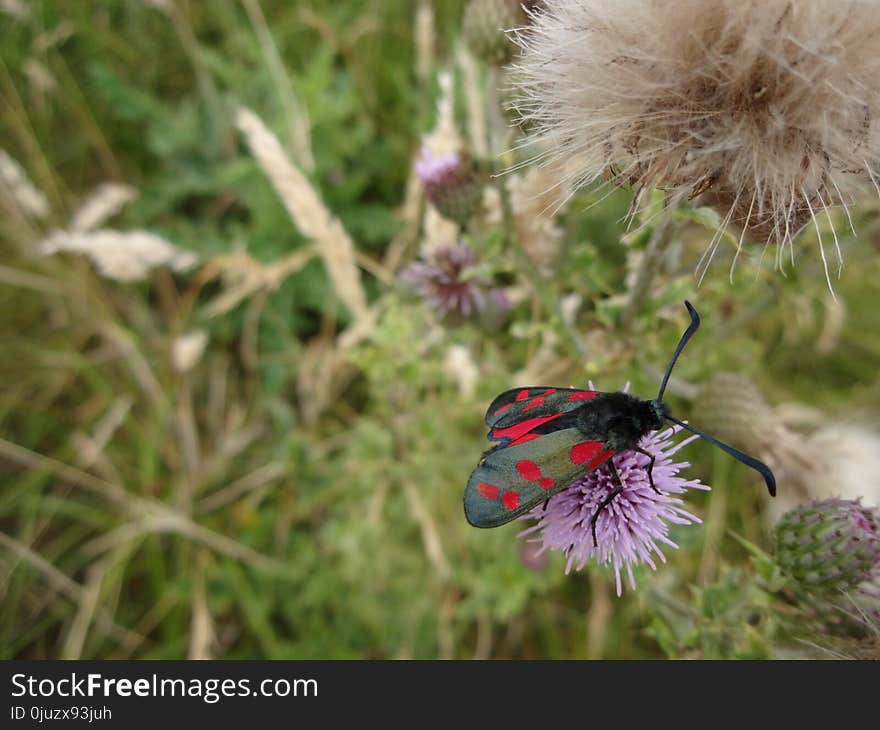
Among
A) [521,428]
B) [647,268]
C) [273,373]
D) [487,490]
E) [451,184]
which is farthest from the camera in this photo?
[273,373]

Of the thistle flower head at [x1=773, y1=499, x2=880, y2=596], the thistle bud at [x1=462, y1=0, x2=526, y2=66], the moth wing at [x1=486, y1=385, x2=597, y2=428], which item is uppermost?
the thistle bud at [x1=462, y1=0, x2=526, y2=66]

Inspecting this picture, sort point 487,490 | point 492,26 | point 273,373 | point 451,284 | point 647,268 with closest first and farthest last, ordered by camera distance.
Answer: point 487,490
point 647,268
point 492,26
point 451,284
point 273,373

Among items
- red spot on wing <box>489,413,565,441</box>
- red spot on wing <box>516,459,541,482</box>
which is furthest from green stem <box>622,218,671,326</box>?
red spot on wing <box>516,459,541,482</box>

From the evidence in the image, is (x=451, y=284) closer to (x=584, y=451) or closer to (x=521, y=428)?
(x=521, y=428)

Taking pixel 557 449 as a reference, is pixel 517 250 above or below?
above

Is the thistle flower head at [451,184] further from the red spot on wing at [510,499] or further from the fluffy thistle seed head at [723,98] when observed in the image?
the red spot on wing at [510,499]

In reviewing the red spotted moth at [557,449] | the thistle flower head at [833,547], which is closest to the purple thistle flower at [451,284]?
the red spotted moth at [557,449]

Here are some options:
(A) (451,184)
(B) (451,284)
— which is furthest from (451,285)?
(A) (451,184)

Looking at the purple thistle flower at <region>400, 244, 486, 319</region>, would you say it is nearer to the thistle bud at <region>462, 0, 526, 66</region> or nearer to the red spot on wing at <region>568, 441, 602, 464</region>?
the thistle bud at <region>462, 0, 526, 66</region>
